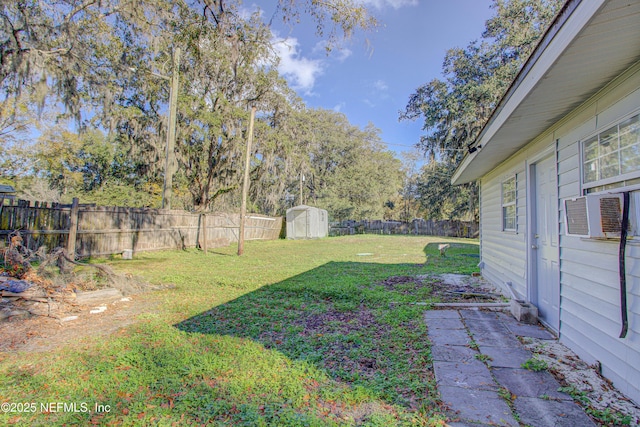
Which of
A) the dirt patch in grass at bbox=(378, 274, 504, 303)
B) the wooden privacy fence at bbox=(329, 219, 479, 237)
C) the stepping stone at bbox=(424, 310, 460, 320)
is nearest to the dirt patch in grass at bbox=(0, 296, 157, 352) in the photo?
the stepping stone at bbox=(424, 310, 460, 320)

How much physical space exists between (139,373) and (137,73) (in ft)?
30.6

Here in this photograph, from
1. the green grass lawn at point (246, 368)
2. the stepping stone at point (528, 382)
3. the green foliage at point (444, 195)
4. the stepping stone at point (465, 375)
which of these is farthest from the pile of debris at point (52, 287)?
the green foliage at point (444, 195)

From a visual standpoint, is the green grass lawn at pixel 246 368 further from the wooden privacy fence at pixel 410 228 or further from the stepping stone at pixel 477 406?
the wooden privacy fence at pixel 410 228

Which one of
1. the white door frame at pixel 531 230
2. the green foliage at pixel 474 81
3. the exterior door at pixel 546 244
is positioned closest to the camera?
the exterior door at pixel 546 244

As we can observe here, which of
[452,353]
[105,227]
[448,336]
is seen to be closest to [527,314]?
[448,336]

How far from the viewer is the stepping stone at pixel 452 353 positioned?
7.95 feet

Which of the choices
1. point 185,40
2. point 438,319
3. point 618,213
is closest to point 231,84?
point 185,40

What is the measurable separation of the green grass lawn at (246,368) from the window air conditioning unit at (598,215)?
149 cm

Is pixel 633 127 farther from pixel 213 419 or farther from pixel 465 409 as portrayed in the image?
pixel 213 419

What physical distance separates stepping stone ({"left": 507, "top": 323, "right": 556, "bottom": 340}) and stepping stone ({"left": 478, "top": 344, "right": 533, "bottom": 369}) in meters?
0.47

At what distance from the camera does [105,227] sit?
779cm

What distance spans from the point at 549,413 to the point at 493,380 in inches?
14.7

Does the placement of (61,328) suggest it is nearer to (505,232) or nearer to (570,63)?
(570,63)

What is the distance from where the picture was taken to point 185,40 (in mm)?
5586
